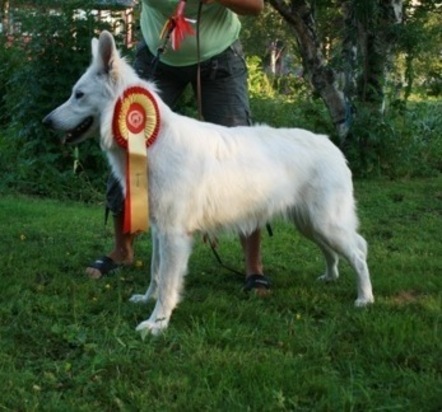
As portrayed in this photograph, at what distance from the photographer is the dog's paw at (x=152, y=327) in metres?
3.66

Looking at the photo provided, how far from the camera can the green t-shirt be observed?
450 cm

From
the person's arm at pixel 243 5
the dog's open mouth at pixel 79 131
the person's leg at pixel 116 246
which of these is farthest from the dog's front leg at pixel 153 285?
the person's arm at pixel 243 5

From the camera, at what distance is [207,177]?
13.1ft

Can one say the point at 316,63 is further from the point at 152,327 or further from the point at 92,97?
the point at 152,327

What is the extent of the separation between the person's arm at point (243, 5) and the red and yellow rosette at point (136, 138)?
80 cm

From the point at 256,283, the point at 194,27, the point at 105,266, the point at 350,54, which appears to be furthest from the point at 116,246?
the point at 350,54

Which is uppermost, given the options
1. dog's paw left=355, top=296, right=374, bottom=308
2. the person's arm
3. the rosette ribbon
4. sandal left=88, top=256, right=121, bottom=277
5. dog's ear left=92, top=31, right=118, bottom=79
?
the person's arm

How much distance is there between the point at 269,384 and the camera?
121 inches

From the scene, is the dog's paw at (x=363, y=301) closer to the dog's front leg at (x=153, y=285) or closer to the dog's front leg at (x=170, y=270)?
the dog's front leg at (x=170, y=270)

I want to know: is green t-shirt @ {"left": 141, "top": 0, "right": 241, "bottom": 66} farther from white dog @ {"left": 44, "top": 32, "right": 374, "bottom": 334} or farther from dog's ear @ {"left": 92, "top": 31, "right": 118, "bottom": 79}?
dog's ear @ {"left": 92, "top": 31, "right": 118, "bottom": 79}

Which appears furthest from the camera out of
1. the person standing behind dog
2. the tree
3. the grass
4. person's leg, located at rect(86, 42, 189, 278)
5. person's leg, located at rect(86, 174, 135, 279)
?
the tree

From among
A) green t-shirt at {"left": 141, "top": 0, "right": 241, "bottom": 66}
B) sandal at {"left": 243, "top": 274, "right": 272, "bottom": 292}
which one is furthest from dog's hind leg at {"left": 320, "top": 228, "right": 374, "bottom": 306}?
green t-shirt at {"left": 141, "top": 0, "right": 241, "bottom": 66}

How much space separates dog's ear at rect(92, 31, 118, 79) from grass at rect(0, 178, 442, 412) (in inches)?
56.2

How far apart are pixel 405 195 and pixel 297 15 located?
10.4 ft
